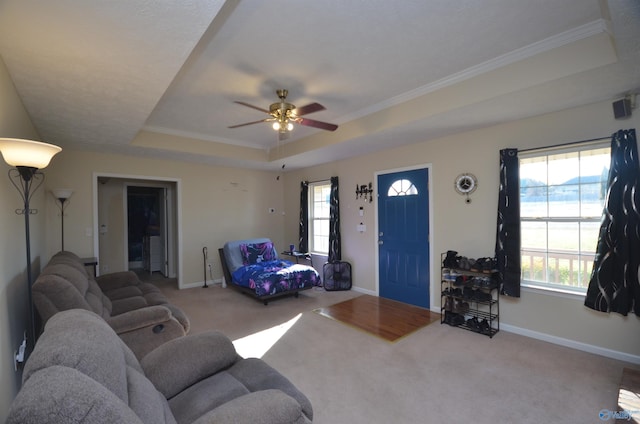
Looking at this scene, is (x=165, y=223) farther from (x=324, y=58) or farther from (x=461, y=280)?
(x=461, y=280)

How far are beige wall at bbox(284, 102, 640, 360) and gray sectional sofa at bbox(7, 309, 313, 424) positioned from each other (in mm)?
3026

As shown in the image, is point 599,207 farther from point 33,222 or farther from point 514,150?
point 33,222

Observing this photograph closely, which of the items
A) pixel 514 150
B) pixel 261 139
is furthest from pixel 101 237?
pixel 514 150

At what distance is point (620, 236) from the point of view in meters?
2.68

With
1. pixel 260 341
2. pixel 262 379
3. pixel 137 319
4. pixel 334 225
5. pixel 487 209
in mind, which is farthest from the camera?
pixel 334 225

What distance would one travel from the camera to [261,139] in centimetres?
508

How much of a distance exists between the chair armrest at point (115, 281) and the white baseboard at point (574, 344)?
462 cm

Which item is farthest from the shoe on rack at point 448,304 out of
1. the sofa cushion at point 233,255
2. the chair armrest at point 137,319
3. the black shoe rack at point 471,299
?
the sofa cushion at point 233,255

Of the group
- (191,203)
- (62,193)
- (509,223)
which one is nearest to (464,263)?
(509,223)

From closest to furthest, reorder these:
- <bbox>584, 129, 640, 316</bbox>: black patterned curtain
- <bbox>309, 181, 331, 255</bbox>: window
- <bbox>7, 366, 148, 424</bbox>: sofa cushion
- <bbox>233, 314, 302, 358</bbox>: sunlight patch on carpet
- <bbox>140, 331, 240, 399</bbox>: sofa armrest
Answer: <bbox>7, 366, 148, 424</bbox>: sofa cushion, <bbox>140, 331, 240, 399</bbox>: sofa armrest, <bbox>584, 129, 640, 316</bbox>: black patterned curtain, <bbox>233, 314, 302, 358</bbox>: sunlight patch on carpet, <bbox>309, 181, 331, 255</bbox>: window

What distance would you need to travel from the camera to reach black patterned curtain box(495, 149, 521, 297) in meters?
3.30

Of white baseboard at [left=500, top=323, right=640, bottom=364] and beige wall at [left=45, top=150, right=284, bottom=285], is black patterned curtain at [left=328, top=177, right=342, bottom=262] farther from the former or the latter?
white baseboard at [left=500, top=323, right=640, bottom=364]

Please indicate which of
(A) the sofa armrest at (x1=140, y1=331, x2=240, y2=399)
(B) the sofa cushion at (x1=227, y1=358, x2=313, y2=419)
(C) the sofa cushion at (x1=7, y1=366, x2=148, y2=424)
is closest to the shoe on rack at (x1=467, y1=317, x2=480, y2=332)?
(B) the sofa cushion at (x1=227, y1=358, x2=313, y2=419)

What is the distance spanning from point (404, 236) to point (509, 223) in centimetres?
146
